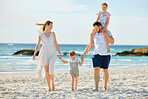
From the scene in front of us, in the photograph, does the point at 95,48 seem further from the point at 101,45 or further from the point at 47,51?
the point at 47,51

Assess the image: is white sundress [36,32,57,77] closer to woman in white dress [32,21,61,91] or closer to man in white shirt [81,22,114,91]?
woman in white dress [32,21,61,91]

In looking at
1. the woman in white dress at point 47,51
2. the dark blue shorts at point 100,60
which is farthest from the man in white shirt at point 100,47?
the woman in white dress at point 47,51

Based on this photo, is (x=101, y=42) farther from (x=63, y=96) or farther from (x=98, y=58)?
(x=63, y=96)

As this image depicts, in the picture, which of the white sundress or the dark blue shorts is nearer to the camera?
the dark blue shorts

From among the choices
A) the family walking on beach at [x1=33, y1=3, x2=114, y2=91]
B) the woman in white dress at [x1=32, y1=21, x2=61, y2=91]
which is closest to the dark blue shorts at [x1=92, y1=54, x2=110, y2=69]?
the family walking on beach at [x1=33, y1=3, x2=114, y2=91]

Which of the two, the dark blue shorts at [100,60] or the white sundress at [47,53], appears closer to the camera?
the dark blue shorts at [100,60]

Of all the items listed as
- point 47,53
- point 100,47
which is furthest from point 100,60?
point 47,53

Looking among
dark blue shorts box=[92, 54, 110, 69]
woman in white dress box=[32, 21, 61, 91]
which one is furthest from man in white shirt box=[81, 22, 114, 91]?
woman in white dress box=[32, 21, 61, 91]

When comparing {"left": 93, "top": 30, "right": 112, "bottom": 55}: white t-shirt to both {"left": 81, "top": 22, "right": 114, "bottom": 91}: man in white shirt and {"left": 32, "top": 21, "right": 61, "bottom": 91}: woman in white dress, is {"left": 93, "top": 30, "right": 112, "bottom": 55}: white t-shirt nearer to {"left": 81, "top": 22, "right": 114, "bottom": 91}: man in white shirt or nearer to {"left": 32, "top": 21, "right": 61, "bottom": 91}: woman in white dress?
{"left": 81, "top": 22, "right": 114, "bottom": 91}: man in white shirt

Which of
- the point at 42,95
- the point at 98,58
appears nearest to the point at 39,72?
the point at 42,95

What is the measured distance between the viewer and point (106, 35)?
5.62m

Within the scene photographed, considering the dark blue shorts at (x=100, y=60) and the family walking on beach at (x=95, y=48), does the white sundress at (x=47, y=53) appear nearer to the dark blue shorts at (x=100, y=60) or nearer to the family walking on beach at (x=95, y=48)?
the family walking on beach at (x=95, y=48)

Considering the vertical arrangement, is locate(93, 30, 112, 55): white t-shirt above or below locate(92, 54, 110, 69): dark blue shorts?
above

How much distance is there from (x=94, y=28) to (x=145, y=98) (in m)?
2.12
